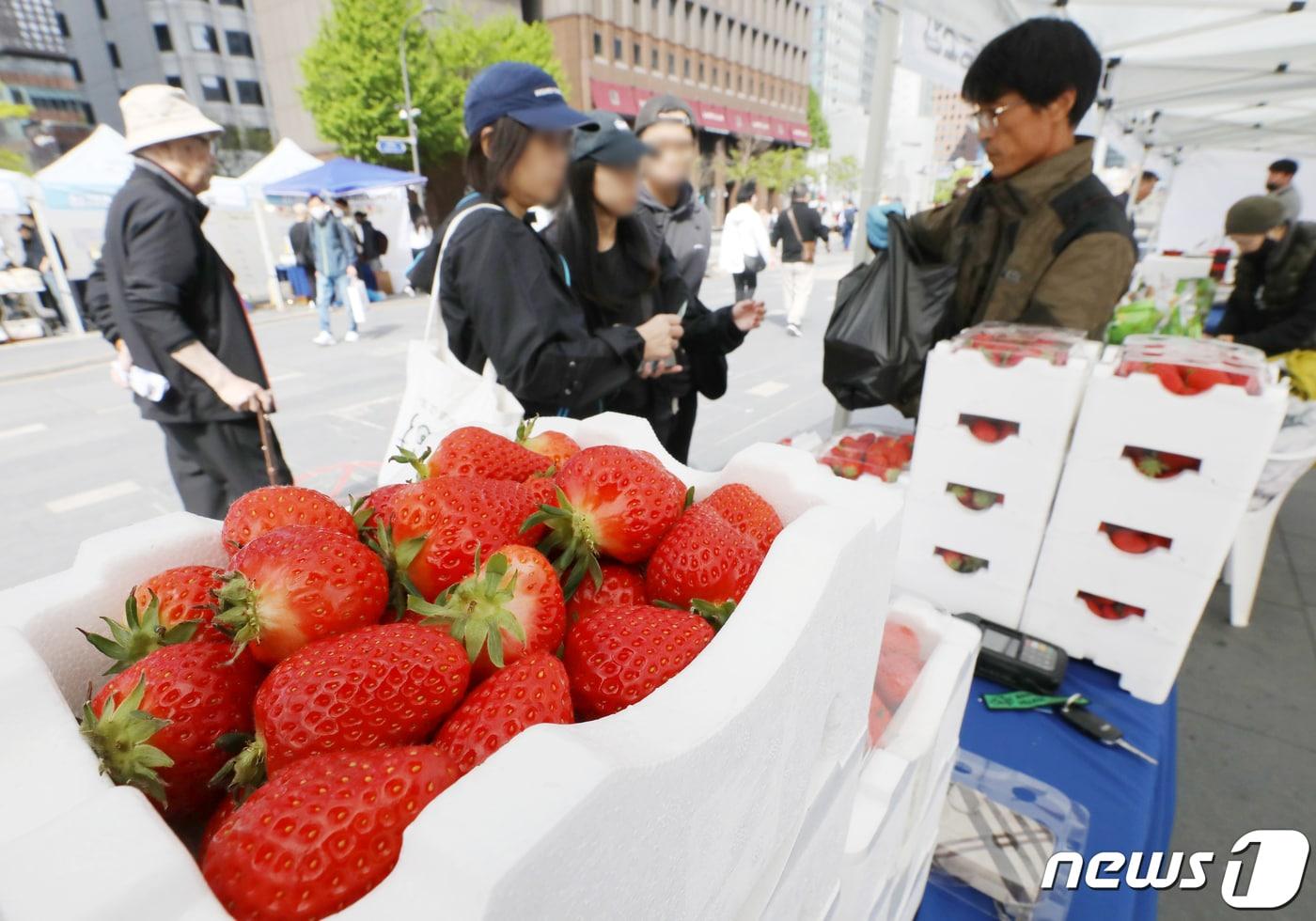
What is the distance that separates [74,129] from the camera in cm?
3766

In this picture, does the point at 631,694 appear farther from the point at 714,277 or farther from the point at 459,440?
the point at 714,277

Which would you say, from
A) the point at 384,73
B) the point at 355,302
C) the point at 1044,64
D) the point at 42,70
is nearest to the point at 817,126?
the point at 384,73

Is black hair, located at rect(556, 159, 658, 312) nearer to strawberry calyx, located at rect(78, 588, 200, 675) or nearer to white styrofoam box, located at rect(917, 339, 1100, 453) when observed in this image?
white styrofoam box, located at rect(917, 339, 1100, 453)

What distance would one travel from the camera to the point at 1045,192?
2.13m

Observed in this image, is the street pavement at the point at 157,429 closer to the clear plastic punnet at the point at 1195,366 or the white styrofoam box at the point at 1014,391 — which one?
the white styrofoam box at the point at 1014,391

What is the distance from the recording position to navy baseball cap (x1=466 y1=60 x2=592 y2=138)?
169cm

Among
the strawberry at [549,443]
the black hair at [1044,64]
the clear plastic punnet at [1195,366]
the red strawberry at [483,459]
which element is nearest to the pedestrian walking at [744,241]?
the black hair at [1044,64]

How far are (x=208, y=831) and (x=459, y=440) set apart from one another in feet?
1.72

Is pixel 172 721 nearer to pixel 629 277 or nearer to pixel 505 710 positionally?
pixel 505 710

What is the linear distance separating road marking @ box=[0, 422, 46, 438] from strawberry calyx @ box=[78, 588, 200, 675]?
23.3 ft

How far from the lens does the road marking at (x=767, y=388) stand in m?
6.05

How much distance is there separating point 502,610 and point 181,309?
2.21 meters

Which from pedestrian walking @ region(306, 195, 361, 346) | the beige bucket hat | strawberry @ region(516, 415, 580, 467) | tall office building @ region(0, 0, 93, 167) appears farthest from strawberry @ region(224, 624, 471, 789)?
tall office building @ region(0, 0, 93, 167)

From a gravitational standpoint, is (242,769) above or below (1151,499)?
above
